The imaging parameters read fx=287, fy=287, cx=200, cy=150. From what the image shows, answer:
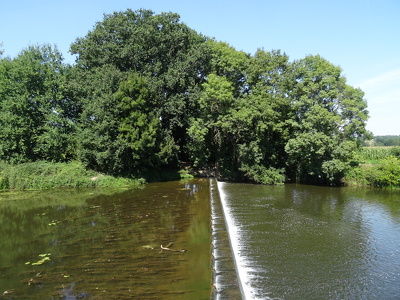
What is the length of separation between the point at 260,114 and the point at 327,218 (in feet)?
38.2

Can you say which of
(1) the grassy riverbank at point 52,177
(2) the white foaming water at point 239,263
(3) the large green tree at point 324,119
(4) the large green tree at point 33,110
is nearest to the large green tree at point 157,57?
(4) the large green tree at point 33,110

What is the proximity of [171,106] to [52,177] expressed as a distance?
35.5 ft

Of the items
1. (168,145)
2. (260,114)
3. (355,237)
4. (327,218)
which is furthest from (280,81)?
(355,237)

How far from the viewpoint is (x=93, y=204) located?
15.2 m

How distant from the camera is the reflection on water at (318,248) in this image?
19.8ft

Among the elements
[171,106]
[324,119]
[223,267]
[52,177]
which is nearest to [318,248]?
[223,267]

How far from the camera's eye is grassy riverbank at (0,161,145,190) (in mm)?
21094

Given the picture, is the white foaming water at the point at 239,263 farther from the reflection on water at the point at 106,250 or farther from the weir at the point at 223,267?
the reflection on water at the point at 106,250

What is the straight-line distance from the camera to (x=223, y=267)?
627 cm

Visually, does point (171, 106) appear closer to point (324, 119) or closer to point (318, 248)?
point (324, 119)

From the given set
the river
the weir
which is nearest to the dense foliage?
the river

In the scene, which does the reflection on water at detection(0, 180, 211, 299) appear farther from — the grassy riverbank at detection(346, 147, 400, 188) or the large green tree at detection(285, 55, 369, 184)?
the grassy riverbank at detection(346, 147, 400, 188)

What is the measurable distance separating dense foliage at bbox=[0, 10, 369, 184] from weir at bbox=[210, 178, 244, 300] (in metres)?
13.8

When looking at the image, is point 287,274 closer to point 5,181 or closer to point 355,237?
point 355,237
